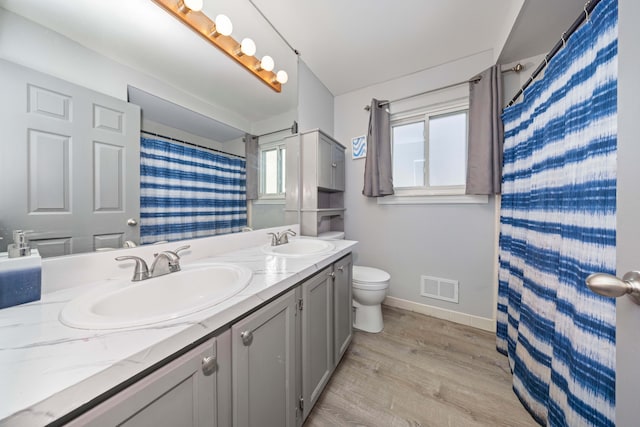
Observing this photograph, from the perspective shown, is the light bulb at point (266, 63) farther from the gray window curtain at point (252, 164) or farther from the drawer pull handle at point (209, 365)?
the drawer pull handle at point (209, 365)

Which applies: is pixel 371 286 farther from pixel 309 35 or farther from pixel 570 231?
pixel 309 35

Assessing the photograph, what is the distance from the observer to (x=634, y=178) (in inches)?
15.4

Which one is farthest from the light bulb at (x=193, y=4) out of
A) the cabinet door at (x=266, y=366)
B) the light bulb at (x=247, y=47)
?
the cabinet door at (x=266, y=366)

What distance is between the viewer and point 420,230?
214 centimetres

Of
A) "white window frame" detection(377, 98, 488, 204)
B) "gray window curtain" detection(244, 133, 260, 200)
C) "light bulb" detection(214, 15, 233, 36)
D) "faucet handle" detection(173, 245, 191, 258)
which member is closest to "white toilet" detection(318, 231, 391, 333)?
"white window frame" detection(377, 98, 488, 204)

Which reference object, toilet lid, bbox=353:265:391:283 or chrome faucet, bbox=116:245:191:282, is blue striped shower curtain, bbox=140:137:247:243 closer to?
chrome faucet, bbox=116:245:191:282

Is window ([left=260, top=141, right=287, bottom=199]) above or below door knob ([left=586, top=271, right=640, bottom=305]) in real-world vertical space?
above

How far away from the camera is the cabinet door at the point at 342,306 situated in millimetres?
1304

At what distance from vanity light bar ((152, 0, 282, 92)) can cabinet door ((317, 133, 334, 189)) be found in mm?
604

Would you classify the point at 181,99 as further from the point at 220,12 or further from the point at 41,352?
the point at 41,352

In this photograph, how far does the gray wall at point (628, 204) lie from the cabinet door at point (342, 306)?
1.00 meters

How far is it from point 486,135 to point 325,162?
4.49 ft

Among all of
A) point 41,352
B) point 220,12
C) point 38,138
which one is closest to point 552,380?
point 41,352

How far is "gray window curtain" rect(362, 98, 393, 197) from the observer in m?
2.20
